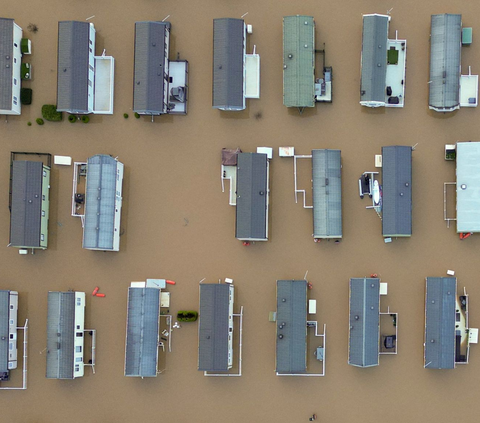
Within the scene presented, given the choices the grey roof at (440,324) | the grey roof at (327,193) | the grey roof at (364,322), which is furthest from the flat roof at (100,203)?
the grey roof at (440,324)

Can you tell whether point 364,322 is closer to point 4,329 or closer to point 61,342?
point 61,342

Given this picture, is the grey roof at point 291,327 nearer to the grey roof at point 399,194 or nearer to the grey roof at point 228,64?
the grey roof at point 399,194

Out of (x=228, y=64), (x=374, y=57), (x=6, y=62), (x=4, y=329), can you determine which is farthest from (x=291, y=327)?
(x=6, y=62)

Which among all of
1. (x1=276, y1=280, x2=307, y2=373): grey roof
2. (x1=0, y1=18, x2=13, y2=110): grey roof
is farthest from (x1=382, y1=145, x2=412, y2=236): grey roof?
(x1=0, y1=18, x2=13, y2=110): grey roof

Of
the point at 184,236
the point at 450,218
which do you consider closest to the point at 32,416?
the point at 184,236

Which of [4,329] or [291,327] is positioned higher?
[291,327]

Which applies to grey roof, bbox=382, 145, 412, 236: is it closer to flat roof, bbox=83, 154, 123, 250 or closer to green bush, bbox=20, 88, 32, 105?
flat roof, bbox=83, 154, 123, 250

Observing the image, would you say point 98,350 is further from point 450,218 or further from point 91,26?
point 450,218
